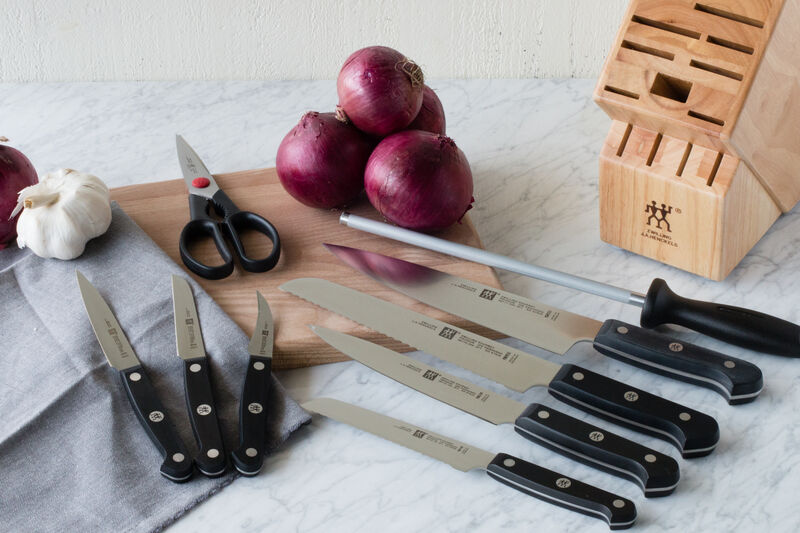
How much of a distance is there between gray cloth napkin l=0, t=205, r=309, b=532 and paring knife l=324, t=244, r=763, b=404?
0.15 metres

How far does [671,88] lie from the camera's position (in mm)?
908

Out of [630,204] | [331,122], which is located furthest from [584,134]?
[331,122]

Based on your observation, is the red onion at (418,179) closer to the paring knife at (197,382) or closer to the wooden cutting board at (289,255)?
the wooden cutting board at (289,255)

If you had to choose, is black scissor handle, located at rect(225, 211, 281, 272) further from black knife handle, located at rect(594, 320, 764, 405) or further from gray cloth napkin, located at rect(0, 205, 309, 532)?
black knife handle, located at rect(594, 320, 764, 405)

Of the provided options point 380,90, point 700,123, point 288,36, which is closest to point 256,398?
point 380,90

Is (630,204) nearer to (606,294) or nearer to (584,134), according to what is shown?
(606,294)

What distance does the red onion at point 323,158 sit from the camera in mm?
1004

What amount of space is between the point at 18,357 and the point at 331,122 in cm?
40

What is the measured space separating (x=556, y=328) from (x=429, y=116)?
310mm

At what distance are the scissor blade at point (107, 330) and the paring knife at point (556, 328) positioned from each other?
24cm

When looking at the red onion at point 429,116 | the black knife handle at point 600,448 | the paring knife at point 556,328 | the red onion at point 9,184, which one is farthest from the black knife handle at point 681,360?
the red onion at point 9,184

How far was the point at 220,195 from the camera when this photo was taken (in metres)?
1.06

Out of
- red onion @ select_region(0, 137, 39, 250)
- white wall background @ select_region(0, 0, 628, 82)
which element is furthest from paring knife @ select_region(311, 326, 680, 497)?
white wall background @ select_region(0, 0, 628, 82)

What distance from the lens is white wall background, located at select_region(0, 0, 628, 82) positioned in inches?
54.2
